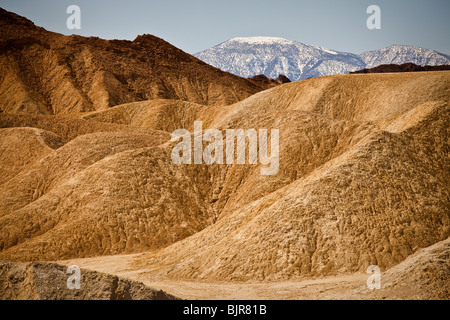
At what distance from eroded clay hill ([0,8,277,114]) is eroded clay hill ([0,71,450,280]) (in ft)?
126

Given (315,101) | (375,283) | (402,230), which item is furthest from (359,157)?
(315,101)

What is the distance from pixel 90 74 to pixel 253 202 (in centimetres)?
6715

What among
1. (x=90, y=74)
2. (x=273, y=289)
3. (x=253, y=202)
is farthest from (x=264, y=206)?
(x=90, y=74)

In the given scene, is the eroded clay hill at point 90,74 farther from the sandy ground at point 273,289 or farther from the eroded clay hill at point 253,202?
the sandy ground at point 273,289

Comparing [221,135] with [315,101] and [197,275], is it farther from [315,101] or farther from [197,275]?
[315,101]

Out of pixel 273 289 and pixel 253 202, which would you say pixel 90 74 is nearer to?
pixel 253 202

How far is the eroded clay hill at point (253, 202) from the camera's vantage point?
19.5 m

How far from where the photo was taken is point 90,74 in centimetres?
8562

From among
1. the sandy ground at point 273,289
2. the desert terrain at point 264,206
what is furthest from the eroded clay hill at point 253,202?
the sandy ground at point 273,289

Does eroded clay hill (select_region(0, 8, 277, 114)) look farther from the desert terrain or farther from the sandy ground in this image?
the sandy ground

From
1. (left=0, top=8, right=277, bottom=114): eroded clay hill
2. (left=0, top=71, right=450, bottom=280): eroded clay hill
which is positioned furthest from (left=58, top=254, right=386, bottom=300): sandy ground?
(left=0, top=8, right=277, bottom=114): eroded clay hill

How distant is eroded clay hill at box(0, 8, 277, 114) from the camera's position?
7906 centimetres
